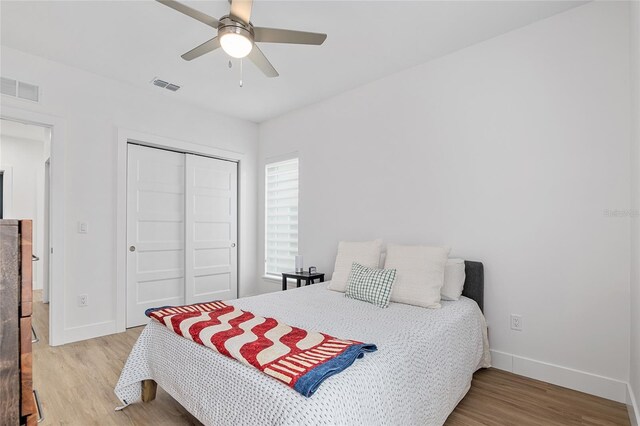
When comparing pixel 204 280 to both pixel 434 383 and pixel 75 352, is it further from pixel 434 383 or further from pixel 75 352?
pixel 434 383

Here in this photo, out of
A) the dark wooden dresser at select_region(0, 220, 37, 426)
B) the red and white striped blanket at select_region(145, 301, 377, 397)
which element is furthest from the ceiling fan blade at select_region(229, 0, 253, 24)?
the red and white striped blanket at select_region(145, 301, 377, 397)

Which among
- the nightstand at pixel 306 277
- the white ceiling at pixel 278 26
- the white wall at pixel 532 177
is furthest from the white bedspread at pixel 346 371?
the white ceiling at pixel 278 26

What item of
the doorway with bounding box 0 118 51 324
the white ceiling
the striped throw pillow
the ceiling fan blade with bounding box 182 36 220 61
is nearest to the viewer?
the ceiling fan blade with bounding box 182 36 220 61

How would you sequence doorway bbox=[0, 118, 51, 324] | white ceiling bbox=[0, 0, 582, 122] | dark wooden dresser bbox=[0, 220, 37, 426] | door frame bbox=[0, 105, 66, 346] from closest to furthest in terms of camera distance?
dark wooden dresser bbox=[0, 220, 37, 426], white ceiling bbox=[0, 0, 582, 122], door frame bbox=[0, 105, 66, 346], doorway bbox=[0, 118, 51, 324]

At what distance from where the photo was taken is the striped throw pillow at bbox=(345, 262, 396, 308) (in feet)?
7.97

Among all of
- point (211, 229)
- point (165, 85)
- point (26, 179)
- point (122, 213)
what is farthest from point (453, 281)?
point (26, 179)

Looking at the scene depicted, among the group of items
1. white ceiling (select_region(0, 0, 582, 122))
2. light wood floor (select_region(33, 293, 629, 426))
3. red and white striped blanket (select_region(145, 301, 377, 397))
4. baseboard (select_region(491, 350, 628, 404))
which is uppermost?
white ceiling (select_region(0, 0, 582, 122))

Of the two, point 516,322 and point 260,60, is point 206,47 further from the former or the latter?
point 516,322

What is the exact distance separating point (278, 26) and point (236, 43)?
726 millimetres

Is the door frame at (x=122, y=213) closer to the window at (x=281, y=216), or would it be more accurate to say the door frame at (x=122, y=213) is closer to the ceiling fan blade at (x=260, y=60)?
the window at (x=281, y=216)

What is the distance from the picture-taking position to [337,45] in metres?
2.77

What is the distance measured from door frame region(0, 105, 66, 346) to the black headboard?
373 cm

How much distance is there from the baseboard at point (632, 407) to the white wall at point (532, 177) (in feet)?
0.34

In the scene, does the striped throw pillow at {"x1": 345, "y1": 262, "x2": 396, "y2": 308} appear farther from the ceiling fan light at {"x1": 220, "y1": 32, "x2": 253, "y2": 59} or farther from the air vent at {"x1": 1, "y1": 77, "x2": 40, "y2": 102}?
the air vent at {"x1": 1, "y1": 77, "x2": 40, "y2": 102}
